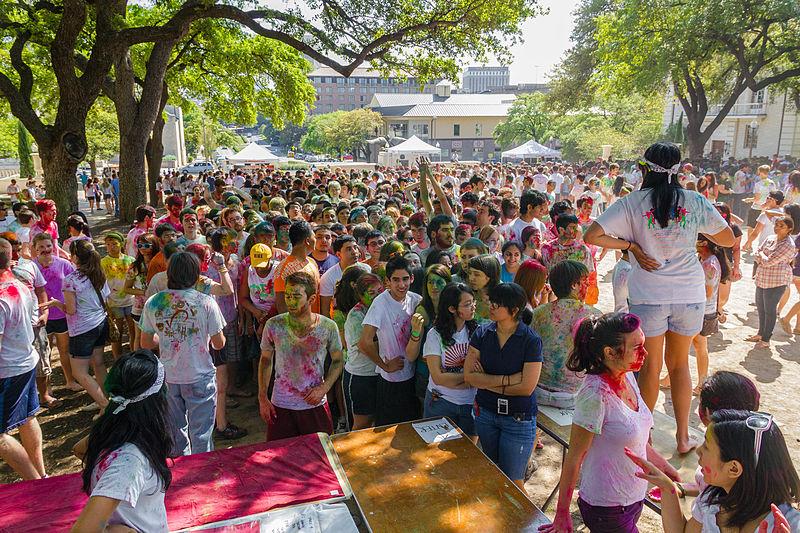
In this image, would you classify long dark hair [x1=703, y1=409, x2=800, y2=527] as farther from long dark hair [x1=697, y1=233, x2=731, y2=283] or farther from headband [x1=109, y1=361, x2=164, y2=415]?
long dark hair [x1=697, y1=233, x2=731, y2=283]

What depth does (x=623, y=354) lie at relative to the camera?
7.98 ft

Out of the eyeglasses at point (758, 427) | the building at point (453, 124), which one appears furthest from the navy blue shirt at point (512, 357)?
the building at point (453, 124)

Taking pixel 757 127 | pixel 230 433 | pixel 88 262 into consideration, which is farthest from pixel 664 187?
pixel 757 127

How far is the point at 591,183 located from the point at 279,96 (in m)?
12.1

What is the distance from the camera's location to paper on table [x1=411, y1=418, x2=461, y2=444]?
134 inches

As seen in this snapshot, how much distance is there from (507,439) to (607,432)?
0.94 metres

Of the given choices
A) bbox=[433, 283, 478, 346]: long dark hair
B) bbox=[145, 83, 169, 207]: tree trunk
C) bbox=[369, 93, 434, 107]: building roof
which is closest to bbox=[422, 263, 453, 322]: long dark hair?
bbox=[433, 283, 478, 346]: long dark hair

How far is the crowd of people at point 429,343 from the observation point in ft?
7.19

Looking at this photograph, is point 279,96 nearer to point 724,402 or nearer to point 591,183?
point 591,183

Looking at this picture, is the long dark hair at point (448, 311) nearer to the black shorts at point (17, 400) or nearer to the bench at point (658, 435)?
the bench at point (658, 435)

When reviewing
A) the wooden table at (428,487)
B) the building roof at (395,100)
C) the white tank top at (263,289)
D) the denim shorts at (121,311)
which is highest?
the building roof at (395,100)

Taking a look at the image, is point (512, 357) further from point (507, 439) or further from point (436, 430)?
point (436, 430)

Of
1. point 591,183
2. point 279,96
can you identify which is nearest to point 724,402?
point 591,183

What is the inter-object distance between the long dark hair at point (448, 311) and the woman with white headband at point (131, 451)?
1.84 metres
